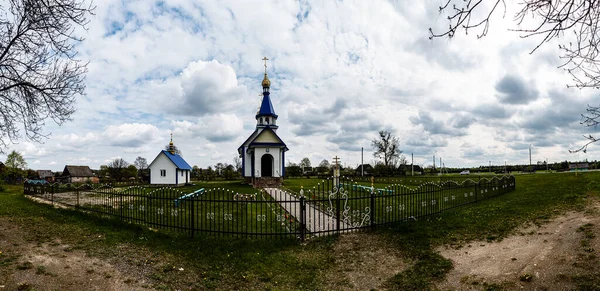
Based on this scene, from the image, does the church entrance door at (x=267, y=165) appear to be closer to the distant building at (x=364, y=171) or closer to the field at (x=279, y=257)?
the field at (x=279, y=257)

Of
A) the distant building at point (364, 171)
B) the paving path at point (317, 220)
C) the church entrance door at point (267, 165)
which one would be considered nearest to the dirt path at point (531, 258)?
the paving path at point (317, 220)

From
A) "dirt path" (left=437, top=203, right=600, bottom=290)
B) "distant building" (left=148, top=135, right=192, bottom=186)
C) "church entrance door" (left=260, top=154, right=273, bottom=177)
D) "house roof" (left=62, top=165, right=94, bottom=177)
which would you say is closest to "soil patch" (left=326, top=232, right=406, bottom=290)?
"dirt path" (left=437, top=203, right=600, bottom=290)

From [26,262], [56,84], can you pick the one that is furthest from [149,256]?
[56,84]

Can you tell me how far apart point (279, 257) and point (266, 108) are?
30920 millimetres

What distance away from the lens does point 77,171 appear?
2299 inches

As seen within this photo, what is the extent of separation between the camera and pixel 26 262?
625 centimetres

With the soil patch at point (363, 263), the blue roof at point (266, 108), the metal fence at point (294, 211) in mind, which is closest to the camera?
the soil patch at point (363, 263)

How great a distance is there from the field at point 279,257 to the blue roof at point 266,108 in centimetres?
2756

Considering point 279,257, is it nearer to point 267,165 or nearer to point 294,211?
point 294,211

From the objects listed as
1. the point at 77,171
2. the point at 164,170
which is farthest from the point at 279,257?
the point at 77,171

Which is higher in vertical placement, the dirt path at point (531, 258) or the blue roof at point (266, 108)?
the blue roof at point (266, 108)

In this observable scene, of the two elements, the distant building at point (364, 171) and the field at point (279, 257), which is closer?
the field at point (279, 257)

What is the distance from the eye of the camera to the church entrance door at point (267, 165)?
30.7m

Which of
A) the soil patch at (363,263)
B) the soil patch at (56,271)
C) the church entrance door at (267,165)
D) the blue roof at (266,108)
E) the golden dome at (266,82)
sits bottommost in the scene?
the soil patch at (363,263)
